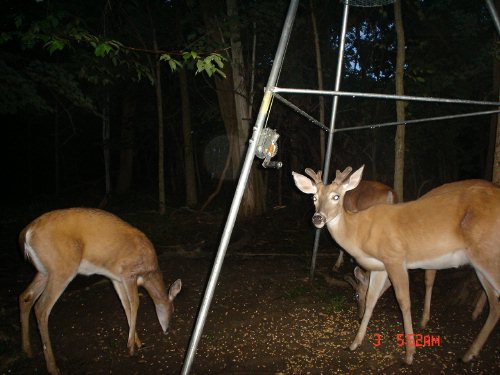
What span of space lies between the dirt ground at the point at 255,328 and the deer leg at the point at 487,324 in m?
0.08

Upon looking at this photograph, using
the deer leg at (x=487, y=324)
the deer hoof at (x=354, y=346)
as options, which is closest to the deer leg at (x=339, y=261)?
the deer hoof at (x=354, y=346)

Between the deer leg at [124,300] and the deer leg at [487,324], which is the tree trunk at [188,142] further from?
the deer leg at [487,324]

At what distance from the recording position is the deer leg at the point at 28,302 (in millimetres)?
4027

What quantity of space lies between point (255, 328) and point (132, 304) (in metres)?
1.44

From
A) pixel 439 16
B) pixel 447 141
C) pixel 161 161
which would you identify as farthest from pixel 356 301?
pixel 447 141

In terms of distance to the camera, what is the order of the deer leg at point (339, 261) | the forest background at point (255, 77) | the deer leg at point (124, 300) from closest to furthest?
1. the deer leg at point (124, 300)
2. the deer leg at point (339, 261)
3. the forest background at point (255, 77)

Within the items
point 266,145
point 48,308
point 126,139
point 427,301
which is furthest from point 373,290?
point 126,139

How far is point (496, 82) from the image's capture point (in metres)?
8.26

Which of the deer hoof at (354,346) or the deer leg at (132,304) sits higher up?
the deer leg at (132,304)

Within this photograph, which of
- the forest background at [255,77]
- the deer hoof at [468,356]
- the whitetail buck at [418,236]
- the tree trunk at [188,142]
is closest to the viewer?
the whitetail buck at [418,236]

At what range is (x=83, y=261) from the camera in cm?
426

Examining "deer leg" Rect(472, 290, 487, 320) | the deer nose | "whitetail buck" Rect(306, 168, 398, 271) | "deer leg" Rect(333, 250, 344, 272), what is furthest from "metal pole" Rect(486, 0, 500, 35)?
"deer leg" Rect(333, 250, 344, 272)
